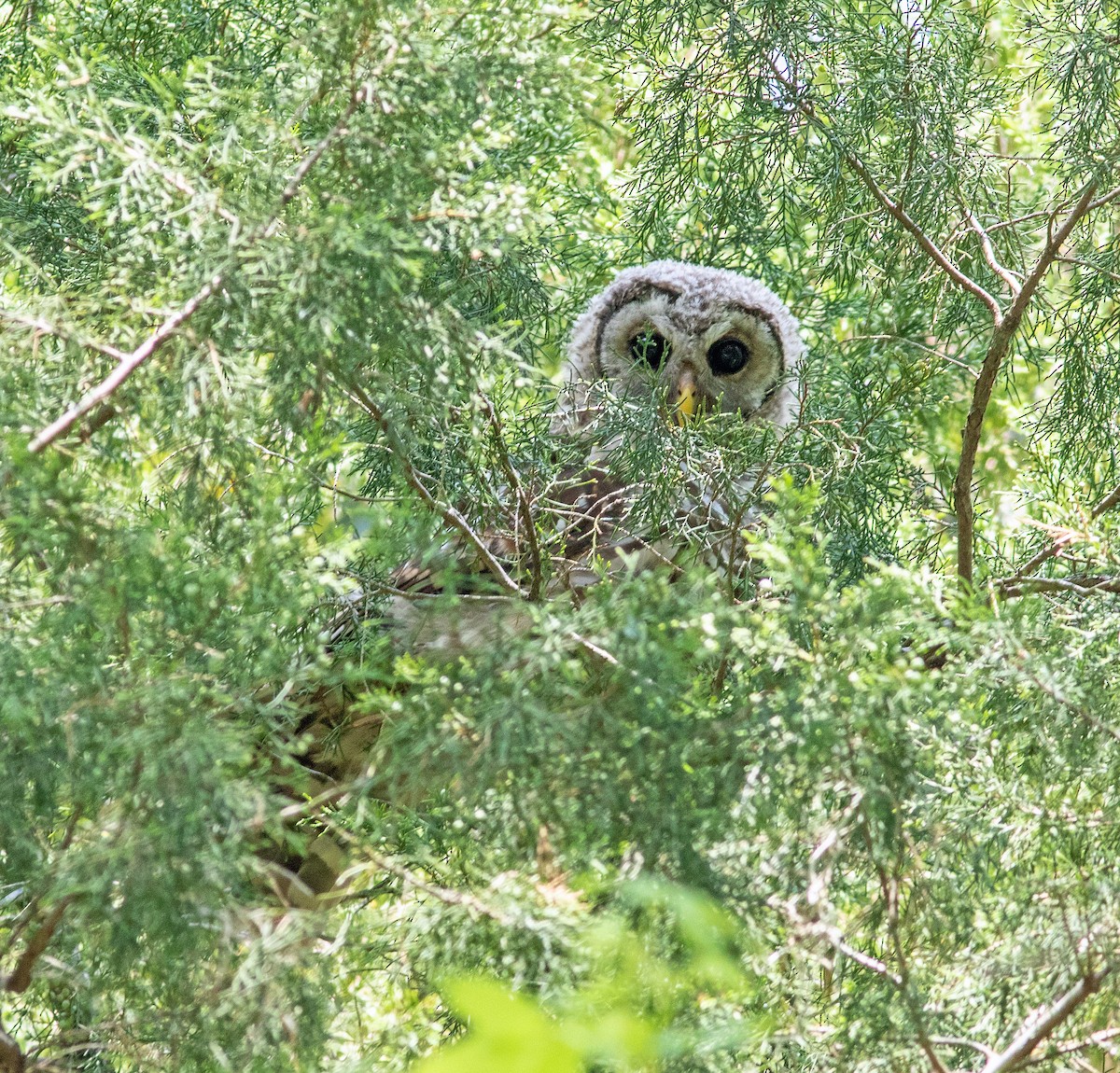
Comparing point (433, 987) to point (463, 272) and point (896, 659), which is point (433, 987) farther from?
point (463, 272)

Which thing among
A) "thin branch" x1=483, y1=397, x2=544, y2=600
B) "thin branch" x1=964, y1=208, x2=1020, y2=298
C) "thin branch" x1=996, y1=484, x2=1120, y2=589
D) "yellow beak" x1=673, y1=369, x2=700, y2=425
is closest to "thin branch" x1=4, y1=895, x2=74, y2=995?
"thin branch" x1=483, y1=397, x2=544, y2=600

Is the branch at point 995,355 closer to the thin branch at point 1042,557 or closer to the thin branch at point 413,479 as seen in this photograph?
the thin branch at point 1042,557

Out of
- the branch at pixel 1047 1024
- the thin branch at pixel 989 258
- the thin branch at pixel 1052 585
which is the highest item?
the thin branch at pixel 989 258

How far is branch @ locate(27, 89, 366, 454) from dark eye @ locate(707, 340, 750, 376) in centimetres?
195

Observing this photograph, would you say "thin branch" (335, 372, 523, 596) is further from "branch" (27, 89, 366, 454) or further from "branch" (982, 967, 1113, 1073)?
"branch" (982, 967, 1113, 1073)

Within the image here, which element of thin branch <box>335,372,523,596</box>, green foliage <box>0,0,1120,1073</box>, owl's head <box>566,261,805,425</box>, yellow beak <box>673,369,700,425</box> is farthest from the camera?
owl's head <box>566,261,805,425</box>

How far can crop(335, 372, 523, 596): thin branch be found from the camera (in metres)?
1.36

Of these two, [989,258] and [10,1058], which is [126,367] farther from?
[989,258]

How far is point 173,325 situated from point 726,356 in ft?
6.89

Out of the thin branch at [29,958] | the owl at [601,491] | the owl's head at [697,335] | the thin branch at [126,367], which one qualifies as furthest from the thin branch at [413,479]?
the owl's head at [697,335]

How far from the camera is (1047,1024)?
46.4 inches

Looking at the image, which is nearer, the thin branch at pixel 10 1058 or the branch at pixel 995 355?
the thin branch at pixel 10 1058

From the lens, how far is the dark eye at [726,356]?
10.2 ft

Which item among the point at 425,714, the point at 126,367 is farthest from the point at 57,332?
the point at 425,714
